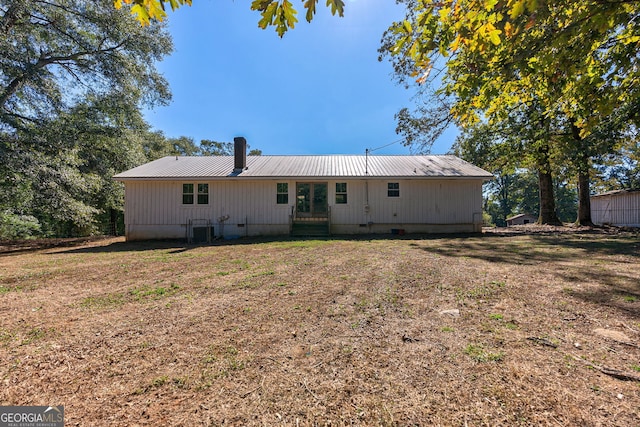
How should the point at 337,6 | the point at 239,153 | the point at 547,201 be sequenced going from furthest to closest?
the point at 547,201 < the point at 239,153 < the point at 337,6

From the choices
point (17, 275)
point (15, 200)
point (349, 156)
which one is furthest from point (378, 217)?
point (15, 200)

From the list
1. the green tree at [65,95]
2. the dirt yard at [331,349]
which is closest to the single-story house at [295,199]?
the green tree at [65,95]

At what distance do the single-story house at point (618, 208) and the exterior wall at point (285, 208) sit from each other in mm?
13645

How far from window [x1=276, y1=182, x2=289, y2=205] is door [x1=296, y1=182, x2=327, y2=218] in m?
0.85

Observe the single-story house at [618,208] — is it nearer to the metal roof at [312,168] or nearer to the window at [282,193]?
the metal roof at [312,168]

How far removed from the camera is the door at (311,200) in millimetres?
13508

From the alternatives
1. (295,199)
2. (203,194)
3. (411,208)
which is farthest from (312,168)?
(203,194)

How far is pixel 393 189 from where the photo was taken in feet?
43.1

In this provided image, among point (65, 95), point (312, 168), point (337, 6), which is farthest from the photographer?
point (312, 168)

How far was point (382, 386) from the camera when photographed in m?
1.91

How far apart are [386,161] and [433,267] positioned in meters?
10.6

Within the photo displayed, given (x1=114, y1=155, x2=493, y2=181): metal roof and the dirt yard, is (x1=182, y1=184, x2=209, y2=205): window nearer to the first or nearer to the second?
(x1=114, y1=155, x2=493, y2=181): metal roof

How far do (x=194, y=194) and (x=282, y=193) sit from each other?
4.32m

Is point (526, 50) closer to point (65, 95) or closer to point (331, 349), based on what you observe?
point (331, 349)
